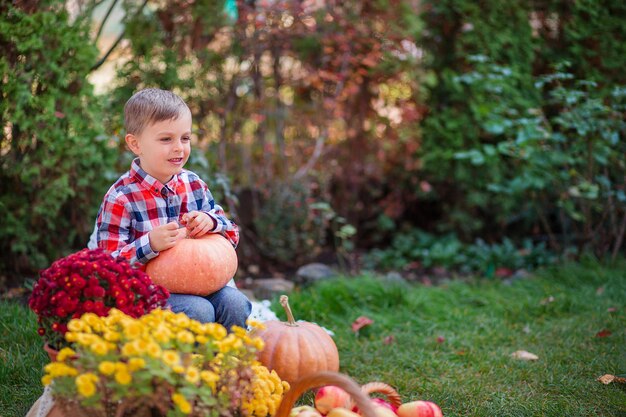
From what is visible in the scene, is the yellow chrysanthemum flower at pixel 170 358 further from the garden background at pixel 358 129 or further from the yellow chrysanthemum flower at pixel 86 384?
the garden background at pixel 358 129

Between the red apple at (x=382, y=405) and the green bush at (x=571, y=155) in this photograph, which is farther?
the green bush at (x=571, y=155)

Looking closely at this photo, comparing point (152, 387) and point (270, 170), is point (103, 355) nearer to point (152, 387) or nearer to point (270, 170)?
point (152, 387)

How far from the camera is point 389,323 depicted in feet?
12.0

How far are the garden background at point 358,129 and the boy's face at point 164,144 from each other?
136 centimetres

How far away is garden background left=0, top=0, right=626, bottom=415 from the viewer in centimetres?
388

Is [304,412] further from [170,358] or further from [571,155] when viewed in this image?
[571,155]

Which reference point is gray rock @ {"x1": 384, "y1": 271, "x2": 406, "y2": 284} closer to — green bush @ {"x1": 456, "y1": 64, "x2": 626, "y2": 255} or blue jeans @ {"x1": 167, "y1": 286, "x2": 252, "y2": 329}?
green bush @ {"x1": 456, "y1": 64, "x2": 626, "y2": 255}

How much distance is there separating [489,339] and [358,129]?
298 centimetres

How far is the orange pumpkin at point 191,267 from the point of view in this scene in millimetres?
2438

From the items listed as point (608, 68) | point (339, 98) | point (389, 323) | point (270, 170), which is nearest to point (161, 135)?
point (389, 323)

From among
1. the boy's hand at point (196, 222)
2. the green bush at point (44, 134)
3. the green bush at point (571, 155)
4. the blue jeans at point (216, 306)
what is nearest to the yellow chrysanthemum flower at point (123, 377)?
the blue jeans at point (216, 306)

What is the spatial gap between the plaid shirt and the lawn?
71 cm

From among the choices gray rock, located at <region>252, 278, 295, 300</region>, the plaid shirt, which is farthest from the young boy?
gray rock, located at <region>252, 278, 295, 300</region>

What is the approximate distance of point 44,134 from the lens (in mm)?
3574
